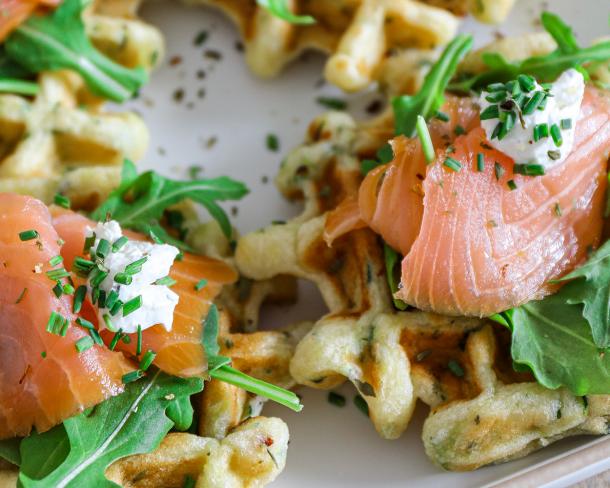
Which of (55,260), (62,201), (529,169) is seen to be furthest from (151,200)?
(529,169)

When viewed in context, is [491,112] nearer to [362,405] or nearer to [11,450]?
[362,405]

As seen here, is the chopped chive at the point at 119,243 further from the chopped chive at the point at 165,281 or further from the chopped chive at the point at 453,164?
the chopped chive at the point at 453,164

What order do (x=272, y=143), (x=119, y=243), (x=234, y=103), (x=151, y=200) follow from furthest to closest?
1. (x=234, y=103)
2. (x=272, y=143)
3. (x=151, y=200)
4. (x=119, y=243)

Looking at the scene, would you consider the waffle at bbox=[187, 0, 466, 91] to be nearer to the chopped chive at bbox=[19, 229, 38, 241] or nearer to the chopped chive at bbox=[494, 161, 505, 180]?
the chopped chive at bbox=[494, 161, 505, 180]

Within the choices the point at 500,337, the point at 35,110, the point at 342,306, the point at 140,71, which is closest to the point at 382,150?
the point at 342,306

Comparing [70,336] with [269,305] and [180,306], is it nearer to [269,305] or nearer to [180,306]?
[180,306]
